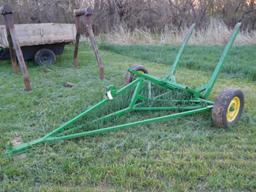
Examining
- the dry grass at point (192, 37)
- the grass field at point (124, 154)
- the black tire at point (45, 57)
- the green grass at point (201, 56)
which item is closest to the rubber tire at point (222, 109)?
the grass field at point (124, 154)

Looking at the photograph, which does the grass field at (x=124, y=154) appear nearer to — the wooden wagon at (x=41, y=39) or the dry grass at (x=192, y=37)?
the wooden wagon at (x=41, y=39)

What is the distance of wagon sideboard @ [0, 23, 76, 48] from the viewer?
17.2ft

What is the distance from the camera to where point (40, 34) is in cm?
547

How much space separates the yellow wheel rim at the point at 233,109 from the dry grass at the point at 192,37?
18.6 feet

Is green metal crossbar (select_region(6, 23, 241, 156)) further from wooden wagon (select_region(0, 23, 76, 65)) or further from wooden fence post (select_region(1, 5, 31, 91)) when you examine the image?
wooden wagon (select_region(0, 23, 76, 65))

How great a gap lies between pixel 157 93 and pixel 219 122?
2.71ft

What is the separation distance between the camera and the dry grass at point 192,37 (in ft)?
27.2

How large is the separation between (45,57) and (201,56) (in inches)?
136

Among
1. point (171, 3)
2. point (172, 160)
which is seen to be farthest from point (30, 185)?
point (171, 3)

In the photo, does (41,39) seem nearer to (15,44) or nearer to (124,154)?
(15,44)

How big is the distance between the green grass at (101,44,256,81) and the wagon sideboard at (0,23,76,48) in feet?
6.82

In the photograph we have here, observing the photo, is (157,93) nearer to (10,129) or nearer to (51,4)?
(10,129)

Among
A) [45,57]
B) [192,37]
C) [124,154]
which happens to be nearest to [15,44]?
[45,57]

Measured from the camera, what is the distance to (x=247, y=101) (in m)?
3.57
